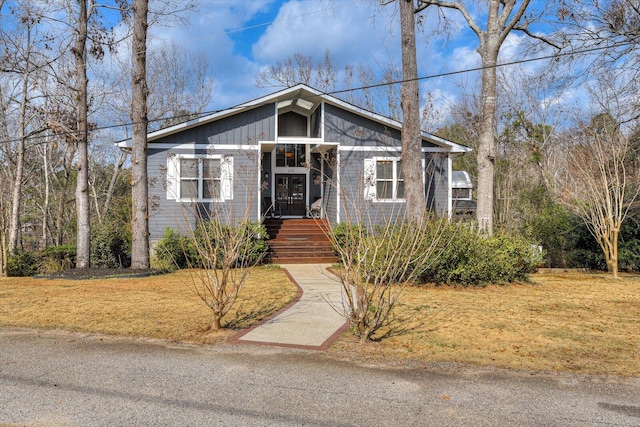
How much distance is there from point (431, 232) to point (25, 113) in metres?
17.2

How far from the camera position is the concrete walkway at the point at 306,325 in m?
5.90

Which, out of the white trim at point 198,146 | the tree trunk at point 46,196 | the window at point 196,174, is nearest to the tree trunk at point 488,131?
the white trim at point 198,146

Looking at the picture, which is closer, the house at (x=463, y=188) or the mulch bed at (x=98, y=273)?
the mulch bed at (x=98, y=273)

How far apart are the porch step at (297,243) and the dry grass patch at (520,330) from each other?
5613 mm

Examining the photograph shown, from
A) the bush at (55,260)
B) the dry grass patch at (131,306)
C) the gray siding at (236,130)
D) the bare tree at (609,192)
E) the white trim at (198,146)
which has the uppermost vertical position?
the gray siding at (236,130)

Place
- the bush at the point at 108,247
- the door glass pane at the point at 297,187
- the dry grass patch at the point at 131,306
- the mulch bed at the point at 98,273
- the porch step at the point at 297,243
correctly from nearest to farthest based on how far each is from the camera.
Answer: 1. the dry grass patch at the point at 131,306
2. the mulch bed at the point at 98,273
3. the bush at the point at 108,247
4. the porch step at the point at 297,243
5. the door glass pane at the point at 297,187

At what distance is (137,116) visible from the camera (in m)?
13.0

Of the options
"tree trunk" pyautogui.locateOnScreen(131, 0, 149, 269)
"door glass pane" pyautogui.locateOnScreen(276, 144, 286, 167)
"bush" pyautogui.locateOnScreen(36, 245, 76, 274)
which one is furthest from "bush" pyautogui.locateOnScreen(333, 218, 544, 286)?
"door glass pane" pyautogui.locateOnScreen(276, 144, 286, 167)

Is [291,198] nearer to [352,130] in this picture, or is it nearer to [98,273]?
[352,130]

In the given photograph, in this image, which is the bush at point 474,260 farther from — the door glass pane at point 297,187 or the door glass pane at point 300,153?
the door glass pane at point 300,153

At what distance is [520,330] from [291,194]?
1342cm

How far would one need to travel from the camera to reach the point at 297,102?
57.7 ft

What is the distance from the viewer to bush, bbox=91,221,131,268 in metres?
14.0

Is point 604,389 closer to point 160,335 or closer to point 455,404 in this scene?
point 455,404
